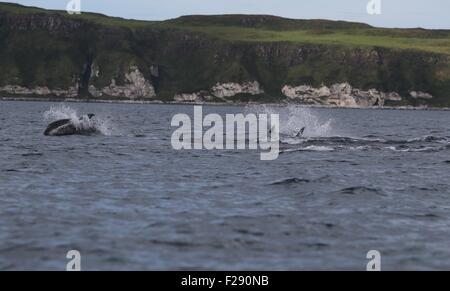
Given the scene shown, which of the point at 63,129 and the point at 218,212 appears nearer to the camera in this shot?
the point at 218,212

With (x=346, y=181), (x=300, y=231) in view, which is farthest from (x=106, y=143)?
(x=300, y=231)

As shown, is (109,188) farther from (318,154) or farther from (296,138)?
(296,138)

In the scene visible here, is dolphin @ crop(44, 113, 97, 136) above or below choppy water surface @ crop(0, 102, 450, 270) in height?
below

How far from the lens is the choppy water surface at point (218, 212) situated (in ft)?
61.4

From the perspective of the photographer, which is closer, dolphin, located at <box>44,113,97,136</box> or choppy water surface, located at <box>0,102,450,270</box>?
choppy water surface, located at <box>0,102,450,270</box>

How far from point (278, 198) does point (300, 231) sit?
6275 millimetres

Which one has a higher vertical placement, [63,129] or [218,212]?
[218,212]

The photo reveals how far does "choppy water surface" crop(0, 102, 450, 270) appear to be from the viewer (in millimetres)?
18703

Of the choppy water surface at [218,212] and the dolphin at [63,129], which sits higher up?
the choppy water surface at [218,212]

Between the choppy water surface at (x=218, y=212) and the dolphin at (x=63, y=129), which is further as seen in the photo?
the dolphin at (x=63, y=129)

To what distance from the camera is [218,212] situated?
973 inches
